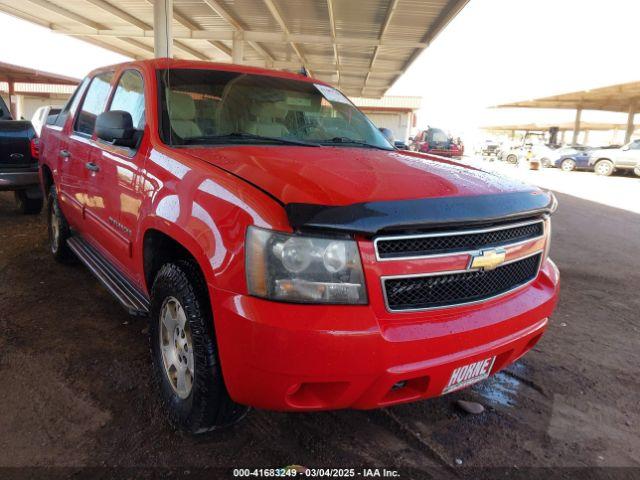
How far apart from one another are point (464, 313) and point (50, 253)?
472 centimetres

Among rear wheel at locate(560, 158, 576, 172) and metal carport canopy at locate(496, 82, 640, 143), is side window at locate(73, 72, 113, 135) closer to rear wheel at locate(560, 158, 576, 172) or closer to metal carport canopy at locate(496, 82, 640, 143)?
rear wheel at locate(560, 158, 576, 172)

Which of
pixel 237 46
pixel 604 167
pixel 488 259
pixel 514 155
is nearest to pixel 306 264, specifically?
pixel 488 259

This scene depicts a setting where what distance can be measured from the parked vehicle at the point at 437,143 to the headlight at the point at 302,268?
24.3 meters

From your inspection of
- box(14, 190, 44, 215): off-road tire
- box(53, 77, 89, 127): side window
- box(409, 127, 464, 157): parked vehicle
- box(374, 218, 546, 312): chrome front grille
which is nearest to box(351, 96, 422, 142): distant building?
box(409, 127, 464, 157): parked vehicle

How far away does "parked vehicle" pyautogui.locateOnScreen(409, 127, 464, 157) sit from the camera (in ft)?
83.5

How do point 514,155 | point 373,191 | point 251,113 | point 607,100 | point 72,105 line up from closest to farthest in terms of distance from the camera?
point 373,191
point 251,113
point 72,105
point 514,155
point 607,100

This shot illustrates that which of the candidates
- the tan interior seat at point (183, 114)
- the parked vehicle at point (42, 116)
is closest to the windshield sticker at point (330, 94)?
the tan interior seat at point (183, 114)

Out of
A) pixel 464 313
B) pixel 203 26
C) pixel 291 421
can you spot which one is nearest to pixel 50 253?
pixel 291 421

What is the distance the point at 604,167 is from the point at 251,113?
23979 mm

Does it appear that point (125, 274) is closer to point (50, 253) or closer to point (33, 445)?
point (33, 445)

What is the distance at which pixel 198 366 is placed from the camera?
198 cm

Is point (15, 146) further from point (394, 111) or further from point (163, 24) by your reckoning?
point (394, 111)

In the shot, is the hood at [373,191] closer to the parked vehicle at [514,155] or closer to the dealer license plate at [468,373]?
the dealer license plate at [468,373]

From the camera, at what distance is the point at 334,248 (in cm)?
172
